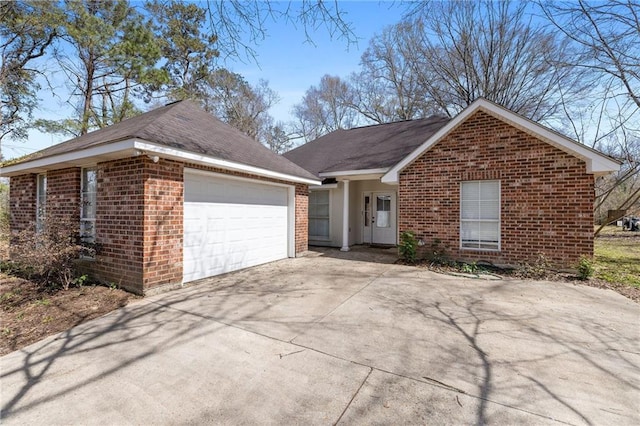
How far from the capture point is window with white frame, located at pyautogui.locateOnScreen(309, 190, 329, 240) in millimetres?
12000

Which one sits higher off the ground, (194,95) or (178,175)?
(194,95)

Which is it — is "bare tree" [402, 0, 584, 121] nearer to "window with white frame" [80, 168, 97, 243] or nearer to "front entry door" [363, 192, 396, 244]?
"front entry door" [363, 192, 396, 244]

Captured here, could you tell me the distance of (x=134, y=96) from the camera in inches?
746

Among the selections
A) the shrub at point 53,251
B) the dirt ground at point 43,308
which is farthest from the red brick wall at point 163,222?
the shrub at point 53,251

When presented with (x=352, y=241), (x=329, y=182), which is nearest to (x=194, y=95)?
(x=329, y=182)

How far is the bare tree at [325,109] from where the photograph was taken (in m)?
25.2

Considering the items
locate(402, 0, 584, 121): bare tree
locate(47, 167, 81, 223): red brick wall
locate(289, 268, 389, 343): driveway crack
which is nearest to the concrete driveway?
locate(289, 268, 389, 343): driveway crack

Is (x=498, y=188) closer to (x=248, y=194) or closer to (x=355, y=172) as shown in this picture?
(x=355, y=172)

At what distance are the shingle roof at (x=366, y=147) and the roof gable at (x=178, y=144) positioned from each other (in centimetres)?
252

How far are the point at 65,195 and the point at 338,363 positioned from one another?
7163 millimetres

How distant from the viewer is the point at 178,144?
550 cm

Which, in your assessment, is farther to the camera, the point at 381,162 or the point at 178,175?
the point at 381,162

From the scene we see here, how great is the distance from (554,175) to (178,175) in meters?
8.35

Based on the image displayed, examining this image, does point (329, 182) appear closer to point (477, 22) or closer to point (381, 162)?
point (381, 162)
